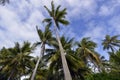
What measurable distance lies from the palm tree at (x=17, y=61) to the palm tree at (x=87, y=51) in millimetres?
9944

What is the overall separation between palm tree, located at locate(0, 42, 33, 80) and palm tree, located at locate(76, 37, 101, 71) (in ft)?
32.6

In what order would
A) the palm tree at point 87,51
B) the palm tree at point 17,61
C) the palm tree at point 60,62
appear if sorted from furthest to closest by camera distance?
the palm tree at point 87,51, the palm tree at point 17,61, the palm tree at point 60,62

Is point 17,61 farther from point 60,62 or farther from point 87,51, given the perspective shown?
point 87,51

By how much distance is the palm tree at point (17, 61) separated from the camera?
3729cm

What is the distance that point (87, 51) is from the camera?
41500 mm

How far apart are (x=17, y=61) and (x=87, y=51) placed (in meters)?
13.8

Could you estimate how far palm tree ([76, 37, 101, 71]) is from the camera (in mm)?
40819

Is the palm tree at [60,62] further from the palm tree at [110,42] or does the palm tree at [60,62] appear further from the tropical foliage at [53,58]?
the palm tree at [110,42]

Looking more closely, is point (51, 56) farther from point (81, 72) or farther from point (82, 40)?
point (82, 40)

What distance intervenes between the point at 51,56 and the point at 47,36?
4.47 m

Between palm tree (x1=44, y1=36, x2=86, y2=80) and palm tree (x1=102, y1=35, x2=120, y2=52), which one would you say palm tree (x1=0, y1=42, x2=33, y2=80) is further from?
palm tree (x1=102, y1=35, x2=120, y2=52)

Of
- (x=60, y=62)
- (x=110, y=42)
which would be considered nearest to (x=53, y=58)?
(x=60, y=62)

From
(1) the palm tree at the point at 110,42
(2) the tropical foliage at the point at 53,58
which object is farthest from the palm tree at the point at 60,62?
(1) the palm tree at the point at 110,42

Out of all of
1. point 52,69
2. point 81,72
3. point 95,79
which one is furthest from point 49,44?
point 95,79
